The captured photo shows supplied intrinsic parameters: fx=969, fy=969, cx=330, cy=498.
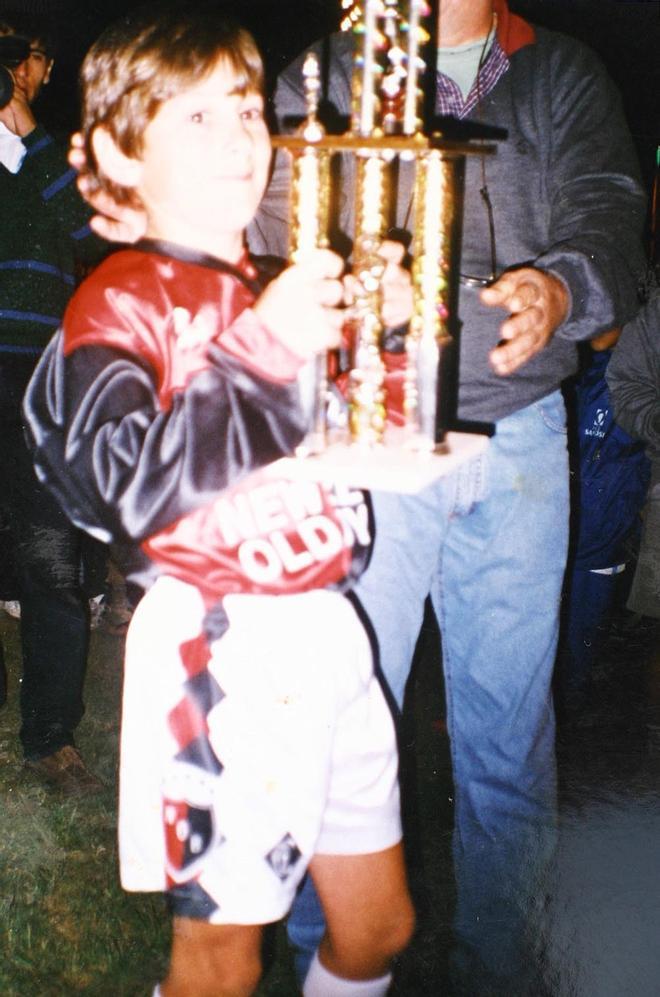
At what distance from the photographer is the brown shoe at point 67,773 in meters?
2.25

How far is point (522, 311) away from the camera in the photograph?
3.76 feet

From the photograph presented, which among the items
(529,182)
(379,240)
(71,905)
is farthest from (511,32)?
(71,905)

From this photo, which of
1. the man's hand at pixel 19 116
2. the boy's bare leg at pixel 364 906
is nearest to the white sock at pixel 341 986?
the boy's bare leg at pixel 364 906

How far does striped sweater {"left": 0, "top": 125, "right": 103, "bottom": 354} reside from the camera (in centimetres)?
187

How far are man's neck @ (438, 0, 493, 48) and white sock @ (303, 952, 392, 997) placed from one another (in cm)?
130

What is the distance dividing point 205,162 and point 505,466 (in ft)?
2.04

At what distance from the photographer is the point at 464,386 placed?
1420 mm

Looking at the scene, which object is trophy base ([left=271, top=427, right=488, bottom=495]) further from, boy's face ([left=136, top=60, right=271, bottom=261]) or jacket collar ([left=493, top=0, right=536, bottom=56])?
jacket collar ([left=493, top=0, right=536, bottom=56])

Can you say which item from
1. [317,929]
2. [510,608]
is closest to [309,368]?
[510,608]

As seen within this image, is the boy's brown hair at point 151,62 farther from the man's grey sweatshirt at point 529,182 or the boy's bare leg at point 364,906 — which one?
the boy's bare leg at point 364,906

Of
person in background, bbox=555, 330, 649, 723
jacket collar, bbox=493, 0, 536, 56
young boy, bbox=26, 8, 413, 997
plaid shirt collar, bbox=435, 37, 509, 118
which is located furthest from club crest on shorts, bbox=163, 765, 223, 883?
person in background, bbox=555, 330, 649, 723

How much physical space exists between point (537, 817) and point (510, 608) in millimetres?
373

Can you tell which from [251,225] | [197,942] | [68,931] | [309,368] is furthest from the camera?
[68,931]

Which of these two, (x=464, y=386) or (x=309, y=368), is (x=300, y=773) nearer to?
(x=309, y=368)
